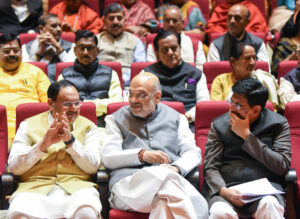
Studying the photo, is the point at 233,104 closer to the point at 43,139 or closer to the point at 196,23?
the point at 43,139

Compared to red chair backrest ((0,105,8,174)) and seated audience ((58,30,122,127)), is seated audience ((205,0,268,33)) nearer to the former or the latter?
seated audience ((58,30,122,127))

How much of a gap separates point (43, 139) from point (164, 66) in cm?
112

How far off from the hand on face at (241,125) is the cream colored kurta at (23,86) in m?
1.20

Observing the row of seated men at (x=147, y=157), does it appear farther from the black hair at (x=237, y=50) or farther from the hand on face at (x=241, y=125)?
the black hair at (x=237, y=50)

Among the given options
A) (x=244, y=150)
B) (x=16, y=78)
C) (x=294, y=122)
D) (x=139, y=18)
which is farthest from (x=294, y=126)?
(x=139, y=18)

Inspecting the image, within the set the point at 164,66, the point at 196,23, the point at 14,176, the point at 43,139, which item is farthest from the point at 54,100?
the point at 196,23

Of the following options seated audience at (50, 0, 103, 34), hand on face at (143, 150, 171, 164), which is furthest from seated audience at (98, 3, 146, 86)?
hand on face at (143, 150, 171, 164)

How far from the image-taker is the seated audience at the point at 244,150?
2.12m

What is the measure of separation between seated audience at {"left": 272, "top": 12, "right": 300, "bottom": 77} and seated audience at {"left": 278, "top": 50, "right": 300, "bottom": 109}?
625 millimetres

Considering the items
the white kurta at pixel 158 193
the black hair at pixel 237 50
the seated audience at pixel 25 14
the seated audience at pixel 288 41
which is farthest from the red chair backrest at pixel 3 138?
the seated audience at pixel 288 41

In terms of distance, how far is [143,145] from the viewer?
2.32 m

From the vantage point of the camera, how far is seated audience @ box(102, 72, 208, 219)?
80.2 inches

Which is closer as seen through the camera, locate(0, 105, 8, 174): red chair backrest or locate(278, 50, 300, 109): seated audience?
locate(0, 105, 8, 174): red chair backrest

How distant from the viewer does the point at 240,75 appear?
2992 mm
